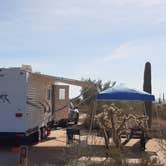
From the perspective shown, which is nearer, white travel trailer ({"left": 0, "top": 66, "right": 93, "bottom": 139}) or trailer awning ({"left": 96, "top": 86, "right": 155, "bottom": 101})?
trailer awning ({"left": 96, "top": 86, "right": 155, "bottom": 101})

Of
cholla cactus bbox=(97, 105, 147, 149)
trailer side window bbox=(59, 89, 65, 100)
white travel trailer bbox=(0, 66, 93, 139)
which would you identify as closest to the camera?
cholla cactus bbox=(97, 105, 147, 149)

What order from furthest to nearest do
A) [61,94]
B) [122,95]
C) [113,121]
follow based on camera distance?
[61,94], [122,95], [113,121]

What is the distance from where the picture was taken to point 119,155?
1216 centimetres

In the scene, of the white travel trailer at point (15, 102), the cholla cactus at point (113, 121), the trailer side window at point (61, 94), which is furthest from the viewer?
the trailer side window at point (61, 94)

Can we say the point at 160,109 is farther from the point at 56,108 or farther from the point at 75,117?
the point at 56,108

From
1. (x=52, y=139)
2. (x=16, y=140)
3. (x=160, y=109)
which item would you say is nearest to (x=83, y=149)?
(x=16, y=140)

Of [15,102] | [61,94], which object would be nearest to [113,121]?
[15,102]

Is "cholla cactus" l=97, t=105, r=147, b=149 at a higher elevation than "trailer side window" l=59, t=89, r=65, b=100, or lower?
lower

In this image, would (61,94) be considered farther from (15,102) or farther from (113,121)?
(113,121)

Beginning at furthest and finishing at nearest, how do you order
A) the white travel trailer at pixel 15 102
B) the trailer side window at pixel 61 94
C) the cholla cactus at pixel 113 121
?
the trailer side window at pixel 61 94, the white travel trailer at pixel 15 102, the cholla cactus at pixel 113 121

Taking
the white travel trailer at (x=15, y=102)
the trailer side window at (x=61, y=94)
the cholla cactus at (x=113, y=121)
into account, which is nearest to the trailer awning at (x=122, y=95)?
the cholla cactus at (x=113, y=121)

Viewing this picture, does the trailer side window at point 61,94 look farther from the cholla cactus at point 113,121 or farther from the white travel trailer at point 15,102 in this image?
the cholla cactus at point 113,121

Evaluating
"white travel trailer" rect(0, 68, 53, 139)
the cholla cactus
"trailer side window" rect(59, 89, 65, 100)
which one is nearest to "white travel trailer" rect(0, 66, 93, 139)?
"white travel trailer" rect(0, 68, 53, 139)

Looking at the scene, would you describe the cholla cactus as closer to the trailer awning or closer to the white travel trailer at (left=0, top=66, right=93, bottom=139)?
the trailer awning
